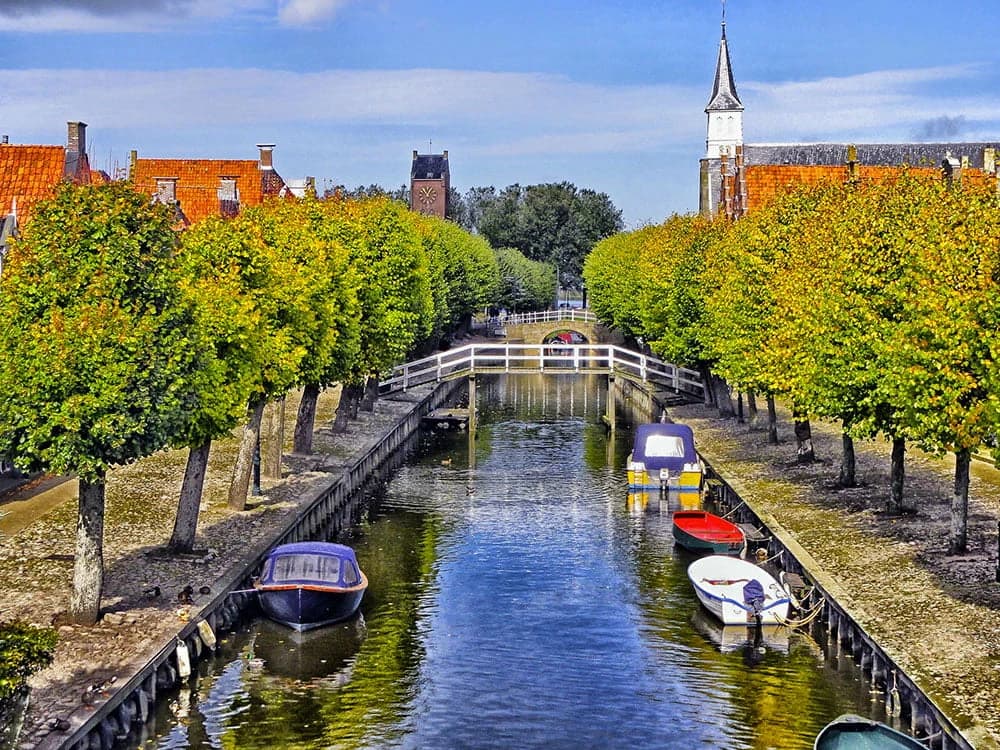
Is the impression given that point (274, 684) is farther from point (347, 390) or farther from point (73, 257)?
point (347, 390)

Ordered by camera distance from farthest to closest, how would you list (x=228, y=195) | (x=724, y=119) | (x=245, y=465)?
(x=724, y=119) → (x=228, y=195) → (x=245, y=465)

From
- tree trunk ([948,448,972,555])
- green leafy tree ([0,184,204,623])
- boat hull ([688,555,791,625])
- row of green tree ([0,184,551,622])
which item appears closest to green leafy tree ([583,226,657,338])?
row of green tree ([0,184,551,622])

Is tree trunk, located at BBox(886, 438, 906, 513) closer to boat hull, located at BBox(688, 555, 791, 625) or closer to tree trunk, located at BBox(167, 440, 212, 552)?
boat hull, located at BBox(688, 555, 791, 625)

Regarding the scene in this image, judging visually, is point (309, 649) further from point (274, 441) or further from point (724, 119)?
point (724, 119)

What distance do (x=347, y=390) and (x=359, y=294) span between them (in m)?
6.11

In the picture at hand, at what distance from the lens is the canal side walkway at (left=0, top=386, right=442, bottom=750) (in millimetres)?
29359

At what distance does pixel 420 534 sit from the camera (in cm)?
5225

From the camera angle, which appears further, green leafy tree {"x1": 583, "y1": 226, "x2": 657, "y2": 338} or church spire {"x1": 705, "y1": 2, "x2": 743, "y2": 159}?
church spire {"x1": 705, "y1": 2, "x2": 743, "y2": 159}

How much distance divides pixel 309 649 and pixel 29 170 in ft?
157

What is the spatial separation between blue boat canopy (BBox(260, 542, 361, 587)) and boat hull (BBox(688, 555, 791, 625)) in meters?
10.0

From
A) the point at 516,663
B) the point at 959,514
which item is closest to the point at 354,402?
the point at 516,663

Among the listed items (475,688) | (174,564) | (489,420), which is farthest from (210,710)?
(489,420)

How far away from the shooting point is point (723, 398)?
78.4 metres

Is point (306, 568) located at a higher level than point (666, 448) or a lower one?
lower
